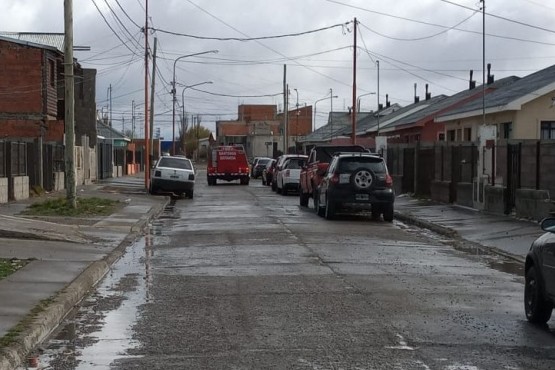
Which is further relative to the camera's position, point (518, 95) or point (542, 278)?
point (518, 95)

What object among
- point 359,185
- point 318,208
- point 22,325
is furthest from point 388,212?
point 22,325

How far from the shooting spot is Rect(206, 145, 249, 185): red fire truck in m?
50.8

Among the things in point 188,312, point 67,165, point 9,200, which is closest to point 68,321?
point 188,312

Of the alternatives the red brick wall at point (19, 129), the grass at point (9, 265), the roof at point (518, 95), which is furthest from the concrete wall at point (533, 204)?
the red brick wall at point (19, 129)

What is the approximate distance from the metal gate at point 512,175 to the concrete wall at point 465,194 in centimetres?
340

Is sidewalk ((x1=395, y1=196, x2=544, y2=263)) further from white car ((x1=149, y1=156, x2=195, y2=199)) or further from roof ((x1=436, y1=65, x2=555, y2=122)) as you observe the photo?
white car ((x1=149, y1=156, x2=195, y2=199))

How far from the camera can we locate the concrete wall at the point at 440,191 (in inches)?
1186

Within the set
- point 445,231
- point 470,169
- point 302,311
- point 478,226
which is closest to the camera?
point 302,311

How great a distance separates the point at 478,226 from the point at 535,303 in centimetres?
1248

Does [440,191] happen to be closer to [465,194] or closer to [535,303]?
[465,194]

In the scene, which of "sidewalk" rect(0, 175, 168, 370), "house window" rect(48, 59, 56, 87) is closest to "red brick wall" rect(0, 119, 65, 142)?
"house window" rect(48, 59, 56, 87)

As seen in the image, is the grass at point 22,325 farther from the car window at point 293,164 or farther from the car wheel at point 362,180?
the car window at point 293,164

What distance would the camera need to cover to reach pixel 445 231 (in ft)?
69.9

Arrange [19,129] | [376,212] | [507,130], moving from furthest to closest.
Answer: [19,129] < [507,130] < [376,212]
